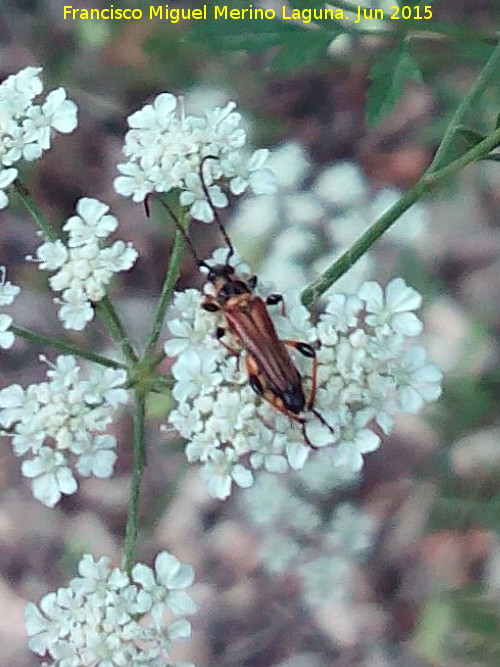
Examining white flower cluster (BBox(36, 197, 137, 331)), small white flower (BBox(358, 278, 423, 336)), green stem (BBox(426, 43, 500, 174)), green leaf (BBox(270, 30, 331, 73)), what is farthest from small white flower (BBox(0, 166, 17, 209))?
green stem (BBox(426, 43, 500, 174))

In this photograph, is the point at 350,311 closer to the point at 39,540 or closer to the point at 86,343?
the point at 86,343

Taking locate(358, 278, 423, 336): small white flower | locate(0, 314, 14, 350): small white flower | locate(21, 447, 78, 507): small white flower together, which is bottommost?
locate(21, 447, 78, 507): small white flower

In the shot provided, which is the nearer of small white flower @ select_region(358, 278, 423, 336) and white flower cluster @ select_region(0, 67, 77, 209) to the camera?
small white flower @ select_region(358, 278, 423, 336)

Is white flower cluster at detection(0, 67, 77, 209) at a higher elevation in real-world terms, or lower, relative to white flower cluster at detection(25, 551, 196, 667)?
higher

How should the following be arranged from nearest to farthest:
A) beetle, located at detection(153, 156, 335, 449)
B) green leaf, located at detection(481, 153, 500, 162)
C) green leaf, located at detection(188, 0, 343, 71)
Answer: beetle, located at detection(153, 156, 335, 449) < green leaf, located at detection(481, 153, 500, 162) < green leaf, located at detection(188, 0, 343, 71)

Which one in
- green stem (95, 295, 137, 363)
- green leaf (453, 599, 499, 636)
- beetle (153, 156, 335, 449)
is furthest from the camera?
green leaf (453, 599, 499, 636)

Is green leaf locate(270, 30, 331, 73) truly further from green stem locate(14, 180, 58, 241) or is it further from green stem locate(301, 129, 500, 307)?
green stem locate(14, 180, 58, 241)

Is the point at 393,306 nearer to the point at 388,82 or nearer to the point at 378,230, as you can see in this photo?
the point at 378,230
